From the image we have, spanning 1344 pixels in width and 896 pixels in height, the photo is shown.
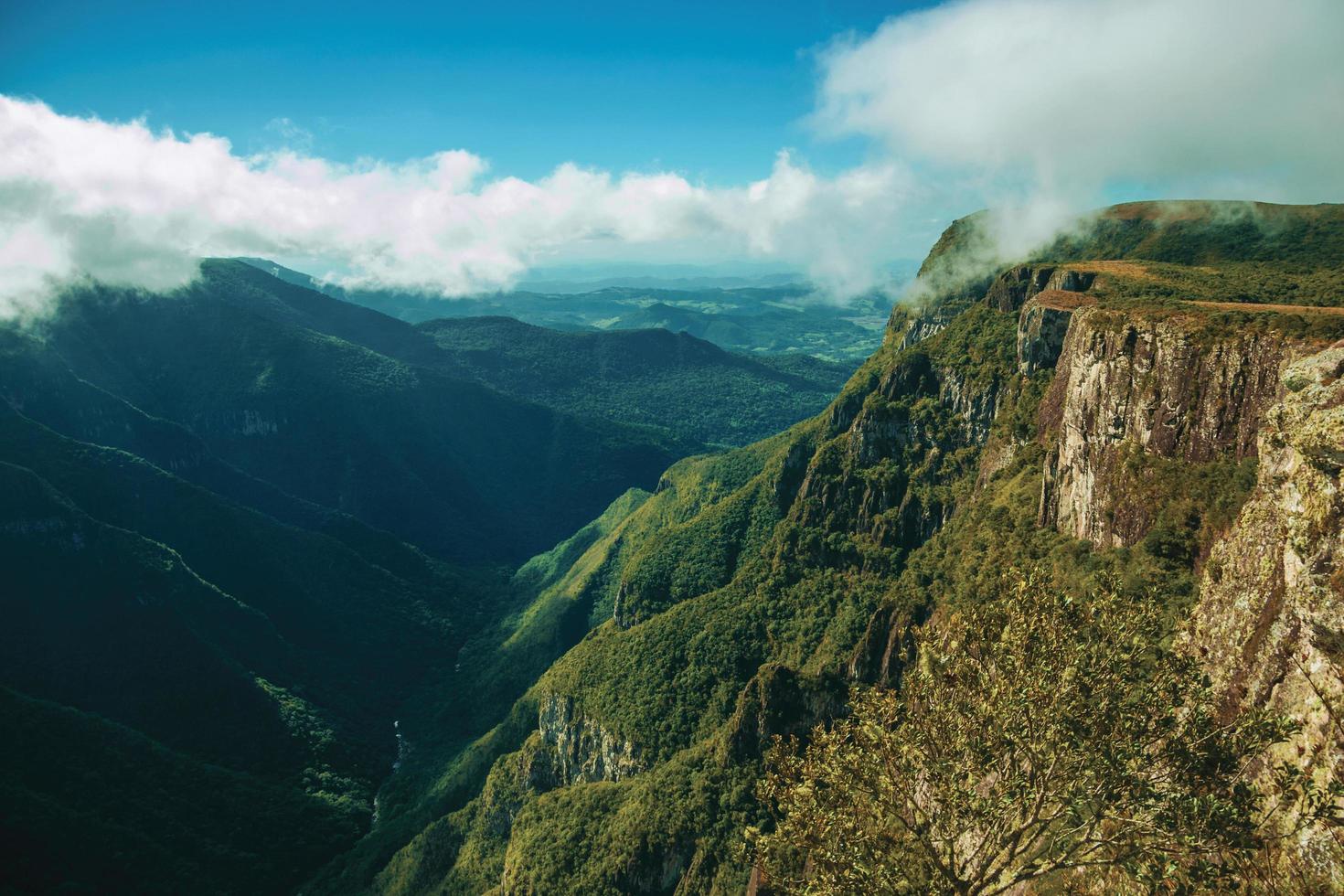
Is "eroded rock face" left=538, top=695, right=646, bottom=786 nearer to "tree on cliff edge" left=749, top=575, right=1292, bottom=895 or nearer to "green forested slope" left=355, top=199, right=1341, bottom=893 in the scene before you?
"green forested slope" left=355, top=199, right=1341, bottom=893

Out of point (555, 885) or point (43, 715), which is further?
point (43, 715)

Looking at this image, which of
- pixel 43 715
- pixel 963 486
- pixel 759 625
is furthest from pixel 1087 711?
pixel 43 715

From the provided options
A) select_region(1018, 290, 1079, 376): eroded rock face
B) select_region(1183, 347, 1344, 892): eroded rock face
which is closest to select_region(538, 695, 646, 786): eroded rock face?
select_region(1018, 290, 1079, 376): eroded rock face

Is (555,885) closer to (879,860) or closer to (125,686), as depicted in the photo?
(879,860)

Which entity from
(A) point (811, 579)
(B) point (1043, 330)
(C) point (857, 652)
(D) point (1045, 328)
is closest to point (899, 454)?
(A) point (811, 579)

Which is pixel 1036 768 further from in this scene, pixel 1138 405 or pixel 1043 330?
pixel 1043 330

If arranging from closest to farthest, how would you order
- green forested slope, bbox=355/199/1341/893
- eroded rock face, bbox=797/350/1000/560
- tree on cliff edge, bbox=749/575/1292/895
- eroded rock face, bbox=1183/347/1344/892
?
tree on cliff edge, bbox=749/575/1292/895 < eroded rock face, bbox=1183/347/1344/892 < green forested slope, bbox=355/199/1341/893 < eroded rock face, bbox=797/350/1000/560
